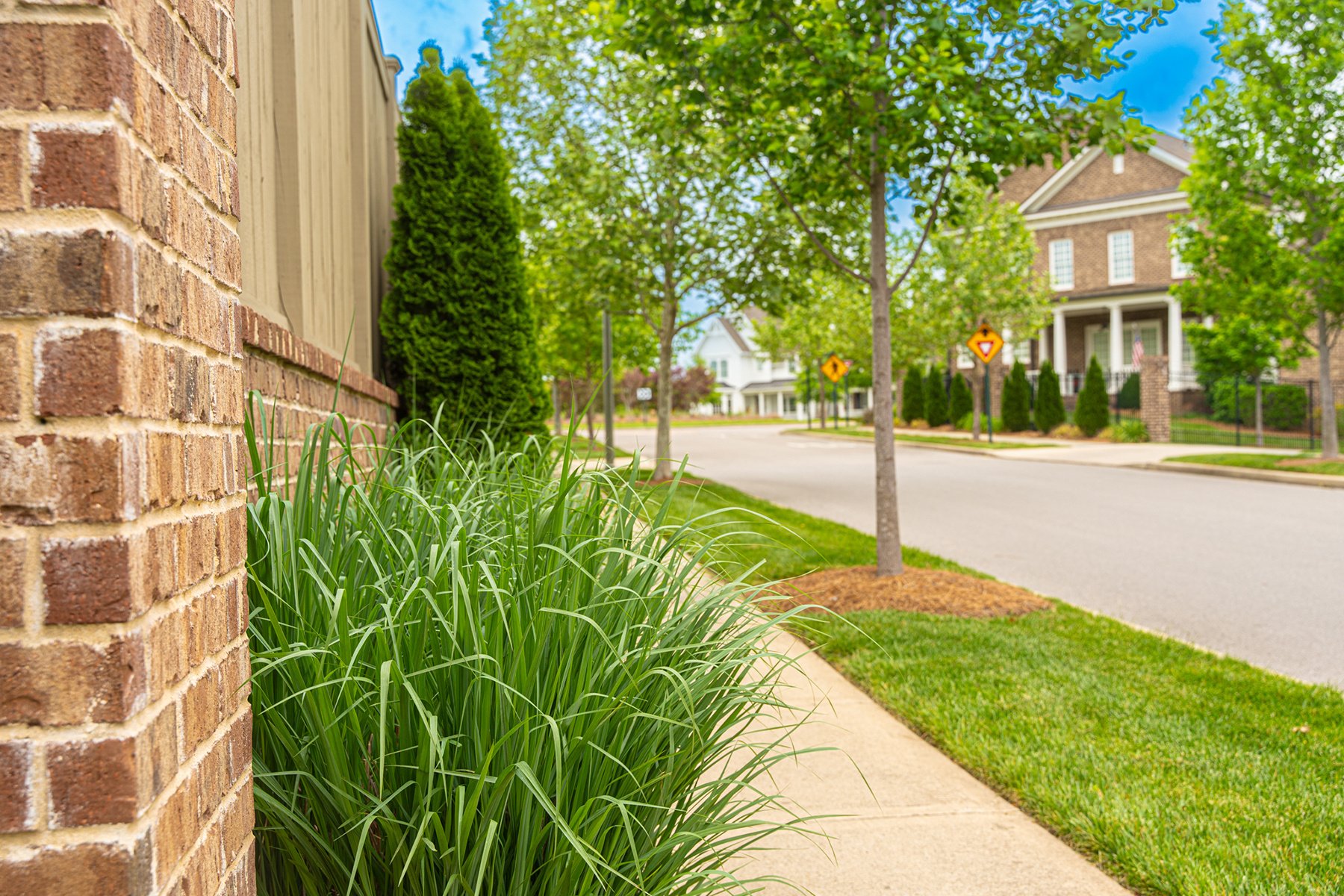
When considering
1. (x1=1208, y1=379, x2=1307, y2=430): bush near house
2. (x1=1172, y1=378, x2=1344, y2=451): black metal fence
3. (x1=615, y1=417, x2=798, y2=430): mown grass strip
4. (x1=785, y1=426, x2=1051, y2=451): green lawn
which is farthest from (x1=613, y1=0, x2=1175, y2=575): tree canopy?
(x1=615, y1=417, x2=798, y2=430): mown grass strip

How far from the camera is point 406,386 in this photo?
24.7ft

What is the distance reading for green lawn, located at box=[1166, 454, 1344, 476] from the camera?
16.6 m

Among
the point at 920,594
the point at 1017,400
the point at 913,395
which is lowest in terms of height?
the point at 920,594

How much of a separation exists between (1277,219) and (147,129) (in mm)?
20638

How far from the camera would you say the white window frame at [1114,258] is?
3631 centimetres

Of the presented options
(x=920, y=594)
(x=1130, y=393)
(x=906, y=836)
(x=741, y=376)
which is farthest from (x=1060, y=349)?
(x=741, y=376)

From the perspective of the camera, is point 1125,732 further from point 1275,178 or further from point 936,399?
point 936,399

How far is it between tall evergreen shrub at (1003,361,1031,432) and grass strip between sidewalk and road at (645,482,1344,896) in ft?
87.7

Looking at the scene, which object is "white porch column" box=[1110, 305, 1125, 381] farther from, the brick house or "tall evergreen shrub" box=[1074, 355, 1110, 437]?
"tall evergreen shrub" box=[1074, 355, 1110, 437]

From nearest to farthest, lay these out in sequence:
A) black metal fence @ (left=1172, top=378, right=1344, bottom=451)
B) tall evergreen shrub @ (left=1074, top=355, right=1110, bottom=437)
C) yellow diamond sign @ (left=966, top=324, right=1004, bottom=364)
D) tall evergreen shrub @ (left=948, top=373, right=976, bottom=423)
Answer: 1. yellow diamond sign @ (left=966, top=324, right=1004, bottom=364)
2. black metal fence @ (left=1172, top=378, right=1344, bottom=451)
3. tall evergreen shrub @ (left=1074, top=355, right=1110, bottom=437)
4. tall evergreen shrub @ (left=948, top=373, right=976, bottom=423)

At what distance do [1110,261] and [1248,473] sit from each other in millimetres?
21896

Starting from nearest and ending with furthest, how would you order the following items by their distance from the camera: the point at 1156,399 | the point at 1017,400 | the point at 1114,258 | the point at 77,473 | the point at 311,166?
the point at 77,473
the point at 311,166
the point at 1156,399
the point at 1017,400
the point at 1114,258

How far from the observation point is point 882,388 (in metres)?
7.23

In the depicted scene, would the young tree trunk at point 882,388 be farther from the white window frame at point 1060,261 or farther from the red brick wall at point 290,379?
the white window frame at point 1060,261
